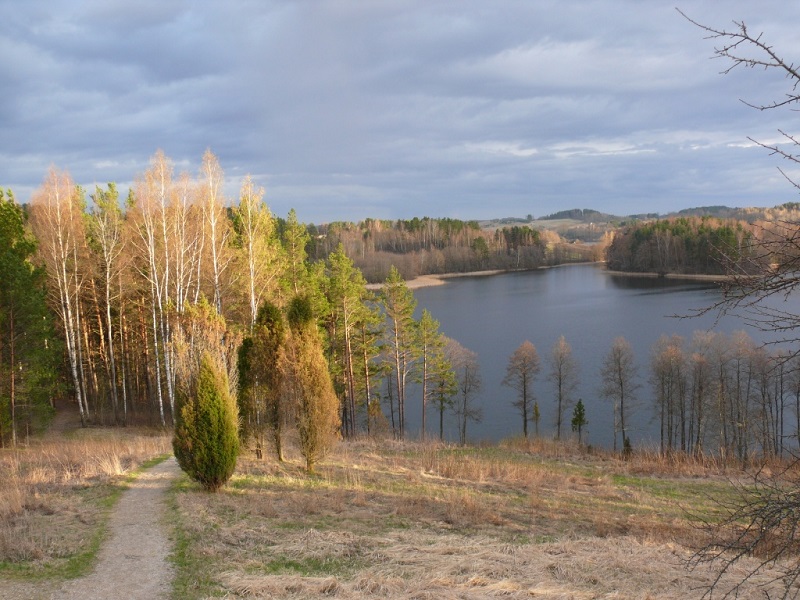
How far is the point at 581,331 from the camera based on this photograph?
46.4 meters

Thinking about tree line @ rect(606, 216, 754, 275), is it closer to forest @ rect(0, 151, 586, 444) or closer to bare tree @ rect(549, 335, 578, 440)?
bare tree @ rect(549, 335, 578, 440)

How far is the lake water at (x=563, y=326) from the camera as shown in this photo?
32781 mm

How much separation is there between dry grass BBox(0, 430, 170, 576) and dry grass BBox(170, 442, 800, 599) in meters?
1.36

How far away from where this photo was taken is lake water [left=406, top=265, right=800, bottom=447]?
32.8 m

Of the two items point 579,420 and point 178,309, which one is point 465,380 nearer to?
point 579,420

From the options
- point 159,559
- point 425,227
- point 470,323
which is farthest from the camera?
point 425,227

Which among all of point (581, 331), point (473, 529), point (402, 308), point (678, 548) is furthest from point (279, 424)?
point (581, 331)

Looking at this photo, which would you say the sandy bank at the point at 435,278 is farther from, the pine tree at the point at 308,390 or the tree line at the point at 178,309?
the pine tree at the point at 308,390

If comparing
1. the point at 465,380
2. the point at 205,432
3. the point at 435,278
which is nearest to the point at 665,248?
the point at 435,278

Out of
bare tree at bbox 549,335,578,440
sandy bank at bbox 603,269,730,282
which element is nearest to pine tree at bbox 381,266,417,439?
bare tree at bbox 549,335,578,440

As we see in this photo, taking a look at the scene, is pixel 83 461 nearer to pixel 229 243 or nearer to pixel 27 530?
pixel 27 530

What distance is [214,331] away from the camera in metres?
12.8

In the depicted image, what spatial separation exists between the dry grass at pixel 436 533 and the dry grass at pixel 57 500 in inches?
53.5

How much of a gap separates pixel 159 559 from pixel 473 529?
16.2 feet
